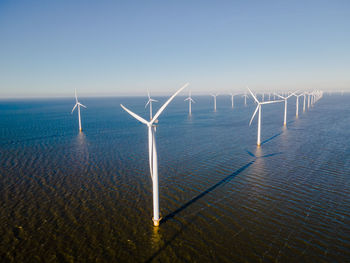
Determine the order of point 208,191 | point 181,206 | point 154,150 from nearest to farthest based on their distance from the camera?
→ point 154,150 → point 181,206 → point 208,191

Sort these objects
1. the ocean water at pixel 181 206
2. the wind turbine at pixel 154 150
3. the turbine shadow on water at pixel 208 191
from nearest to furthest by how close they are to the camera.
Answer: the ocean water at pixel 181 206 → the wind turbine at pixel 154 150 → the turbine shadow on water at pixel 208 191

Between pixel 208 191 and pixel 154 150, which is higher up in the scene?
pixel 154 150

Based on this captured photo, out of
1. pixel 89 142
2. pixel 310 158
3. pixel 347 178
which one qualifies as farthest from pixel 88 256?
Result: pixel 89 142

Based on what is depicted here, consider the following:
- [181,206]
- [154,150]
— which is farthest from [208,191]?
[154,150]

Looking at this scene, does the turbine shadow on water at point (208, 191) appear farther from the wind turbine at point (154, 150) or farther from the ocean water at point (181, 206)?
the wind turbine at point (154, 150)

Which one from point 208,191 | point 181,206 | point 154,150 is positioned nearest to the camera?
point 154,150

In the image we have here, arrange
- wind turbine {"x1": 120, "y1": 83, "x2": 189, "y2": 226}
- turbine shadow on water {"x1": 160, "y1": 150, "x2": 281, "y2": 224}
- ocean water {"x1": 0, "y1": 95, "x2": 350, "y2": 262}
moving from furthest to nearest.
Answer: turbine shadow on water {"x1": 160, "y1": 150, "x2": 281, "y2": 224}
wind turbine {"x1": 120, "y1": 83, "x2": 189, "y2": 226}
ocean water {"x1": 0, "y1": 95, "x2": 350, "y2": 262}

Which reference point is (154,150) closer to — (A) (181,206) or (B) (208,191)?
(A) (181,206)

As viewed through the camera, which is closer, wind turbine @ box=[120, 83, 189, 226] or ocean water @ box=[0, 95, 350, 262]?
ocean water @ box=[0, 95, 350, 262]

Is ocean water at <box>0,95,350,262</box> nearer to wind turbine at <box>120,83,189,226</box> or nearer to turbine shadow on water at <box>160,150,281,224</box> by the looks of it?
turbine shadow on water at <box>160,150,281,224</box>

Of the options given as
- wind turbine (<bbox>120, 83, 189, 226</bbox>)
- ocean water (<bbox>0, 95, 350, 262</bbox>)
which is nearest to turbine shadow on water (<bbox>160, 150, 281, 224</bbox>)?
ocean water (<bbox>0, 95, 350, 262</bbox>)

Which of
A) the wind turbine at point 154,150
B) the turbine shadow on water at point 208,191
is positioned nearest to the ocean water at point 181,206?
the turbine shadow on water at point 208,191

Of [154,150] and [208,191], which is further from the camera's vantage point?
[208,191]
